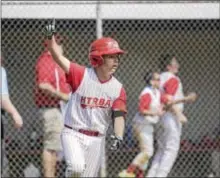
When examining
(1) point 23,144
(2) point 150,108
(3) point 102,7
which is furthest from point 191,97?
(1) point 23,144

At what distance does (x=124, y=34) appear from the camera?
1027cm

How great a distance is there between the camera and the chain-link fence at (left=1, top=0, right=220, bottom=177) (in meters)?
9.33

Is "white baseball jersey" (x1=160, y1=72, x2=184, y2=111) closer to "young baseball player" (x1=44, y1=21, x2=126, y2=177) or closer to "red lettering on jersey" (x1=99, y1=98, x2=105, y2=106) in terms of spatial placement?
"young baseball player" (x1=44, y1=21, x2=126, y2=177)

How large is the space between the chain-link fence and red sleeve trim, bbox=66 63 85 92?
3.19m

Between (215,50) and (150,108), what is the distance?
2.43 meters

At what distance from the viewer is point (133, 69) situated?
34.1 feet

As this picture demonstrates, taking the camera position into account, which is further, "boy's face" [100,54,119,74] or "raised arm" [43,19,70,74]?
"boy's face" [100,54,119,74]

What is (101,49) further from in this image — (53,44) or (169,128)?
(169,128)

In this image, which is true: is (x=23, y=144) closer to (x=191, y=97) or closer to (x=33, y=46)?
(x=33, y=46)

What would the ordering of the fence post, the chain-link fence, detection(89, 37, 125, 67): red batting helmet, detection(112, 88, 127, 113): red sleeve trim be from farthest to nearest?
the chain-link fence
the fence post
detection(112, 88, 127, 113): red sleeve trim
detection(89, 37, 125, 67): red batting helmet

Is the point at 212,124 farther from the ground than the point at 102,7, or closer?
closer

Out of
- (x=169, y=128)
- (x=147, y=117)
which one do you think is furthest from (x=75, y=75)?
(x=169, y=128)

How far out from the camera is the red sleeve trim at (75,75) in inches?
233

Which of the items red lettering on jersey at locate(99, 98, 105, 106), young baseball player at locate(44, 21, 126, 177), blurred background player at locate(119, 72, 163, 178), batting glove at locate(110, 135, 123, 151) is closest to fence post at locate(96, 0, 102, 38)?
blurred background player at locate(119, 72, 163, 178)
